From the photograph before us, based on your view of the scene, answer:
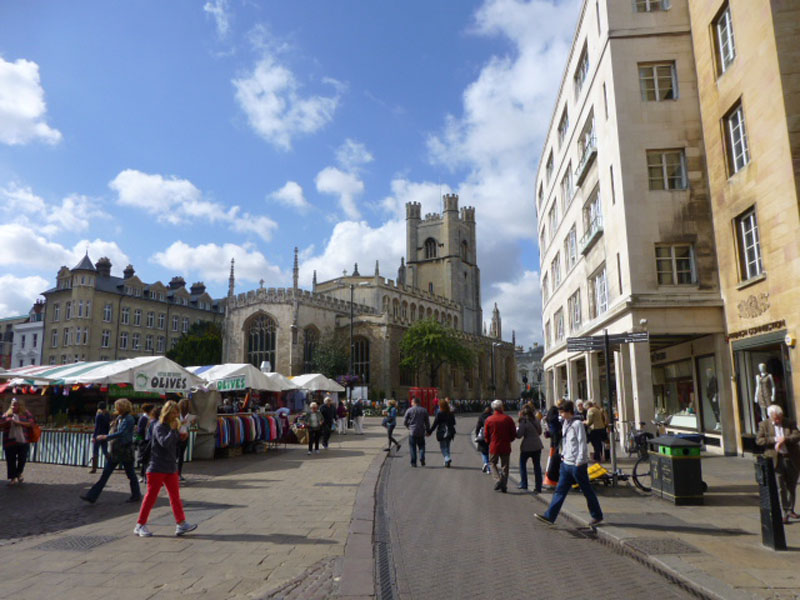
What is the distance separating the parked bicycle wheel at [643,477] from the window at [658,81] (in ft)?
35.3

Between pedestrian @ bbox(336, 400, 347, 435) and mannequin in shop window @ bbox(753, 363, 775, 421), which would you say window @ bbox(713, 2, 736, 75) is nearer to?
mannequin in shop window @ bbox(753, 363, 775, 421)

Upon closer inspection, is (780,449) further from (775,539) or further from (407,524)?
(407,524)

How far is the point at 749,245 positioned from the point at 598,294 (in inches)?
267

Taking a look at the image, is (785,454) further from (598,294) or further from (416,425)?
(598,294)

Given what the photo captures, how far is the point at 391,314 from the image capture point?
58406 millimetres

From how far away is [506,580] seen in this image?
16.6ft

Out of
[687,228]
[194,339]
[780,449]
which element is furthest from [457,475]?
[194,339]

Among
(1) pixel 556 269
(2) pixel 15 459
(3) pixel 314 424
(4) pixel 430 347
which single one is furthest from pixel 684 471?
(4) pixel 430 347

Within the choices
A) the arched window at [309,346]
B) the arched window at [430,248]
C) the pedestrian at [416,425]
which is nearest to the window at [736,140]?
the pedestrian at [416,425]

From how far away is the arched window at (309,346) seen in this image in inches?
2094

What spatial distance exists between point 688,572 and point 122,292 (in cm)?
5948

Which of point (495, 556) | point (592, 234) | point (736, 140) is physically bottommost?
point (495, 556)

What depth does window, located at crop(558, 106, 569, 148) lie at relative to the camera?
2556 centimetres

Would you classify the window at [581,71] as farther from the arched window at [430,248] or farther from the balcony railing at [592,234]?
the arched window at [430,248]
